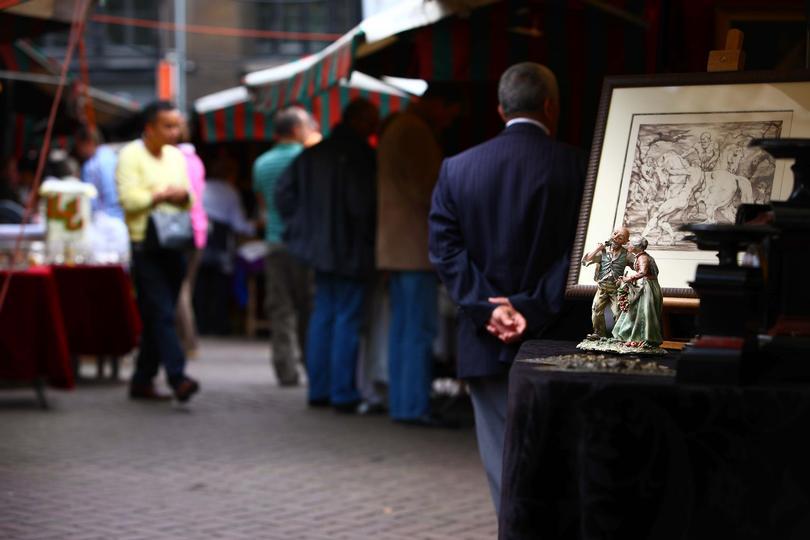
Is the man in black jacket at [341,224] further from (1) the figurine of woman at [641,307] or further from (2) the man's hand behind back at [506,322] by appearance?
(1) the figurine of woman at [641,307]

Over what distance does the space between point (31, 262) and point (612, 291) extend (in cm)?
748

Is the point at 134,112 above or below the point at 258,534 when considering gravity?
above

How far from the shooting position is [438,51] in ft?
26.3

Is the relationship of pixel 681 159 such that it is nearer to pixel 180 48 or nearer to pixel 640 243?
pixel 640 243

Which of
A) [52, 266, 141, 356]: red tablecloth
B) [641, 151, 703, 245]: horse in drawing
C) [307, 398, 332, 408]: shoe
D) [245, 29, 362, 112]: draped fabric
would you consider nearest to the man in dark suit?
[641, 151, 703, 245]: horse in drawing

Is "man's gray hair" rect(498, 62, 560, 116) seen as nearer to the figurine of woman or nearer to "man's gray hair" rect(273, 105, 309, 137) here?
the figurine of woman

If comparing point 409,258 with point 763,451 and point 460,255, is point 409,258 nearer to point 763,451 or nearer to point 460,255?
point 460,255

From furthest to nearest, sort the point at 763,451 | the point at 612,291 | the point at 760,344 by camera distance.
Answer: the point at 612,291, the point at 760,344, the point at 763,451

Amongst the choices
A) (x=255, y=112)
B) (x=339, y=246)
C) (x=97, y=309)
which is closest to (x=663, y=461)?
(x=339, y=246)

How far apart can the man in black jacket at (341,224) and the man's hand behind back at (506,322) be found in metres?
4.91

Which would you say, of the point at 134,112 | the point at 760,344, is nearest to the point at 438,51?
the point at 760,344

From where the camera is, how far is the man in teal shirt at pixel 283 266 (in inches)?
430

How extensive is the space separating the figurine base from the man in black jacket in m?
6.42

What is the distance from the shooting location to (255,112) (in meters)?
13.7
